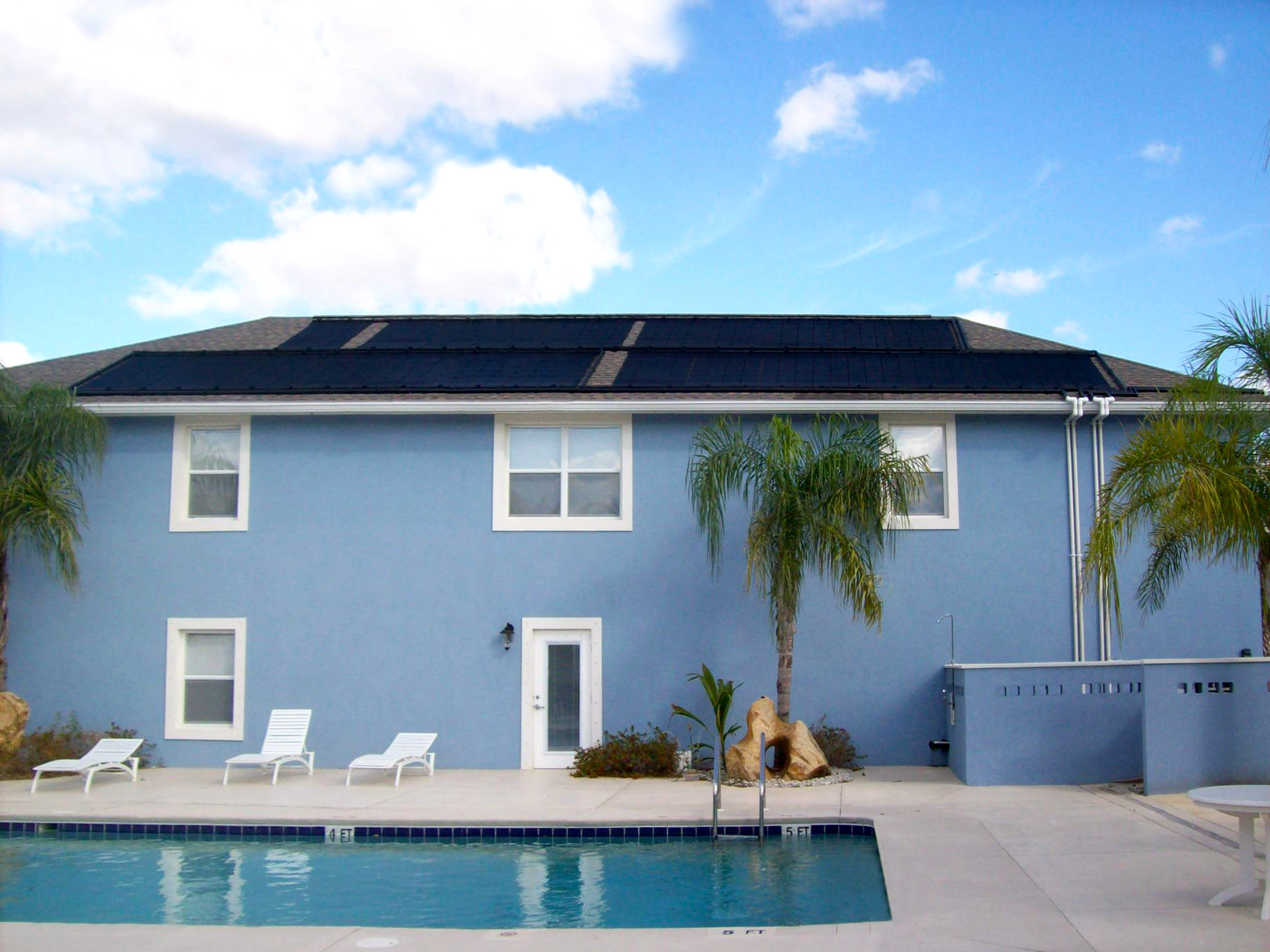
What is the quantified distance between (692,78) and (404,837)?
34.5 ft

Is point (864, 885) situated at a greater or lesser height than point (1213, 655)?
lesser

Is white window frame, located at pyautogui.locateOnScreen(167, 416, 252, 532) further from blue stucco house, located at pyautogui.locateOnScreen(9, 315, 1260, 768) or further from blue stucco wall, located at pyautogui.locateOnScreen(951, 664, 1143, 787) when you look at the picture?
blue stucco wall, located at pyautogui.locateOnScreen(951, 664, 1143, 787)

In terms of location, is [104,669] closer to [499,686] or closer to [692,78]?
[499,686]

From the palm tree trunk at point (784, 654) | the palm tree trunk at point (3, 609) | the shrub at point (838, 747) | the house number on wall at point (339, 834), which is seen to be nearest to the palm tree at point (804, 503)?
the palm tree trunk at point (784, 654)

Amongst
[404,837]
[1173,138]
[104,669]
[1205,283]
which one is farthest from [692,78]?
[104,669]

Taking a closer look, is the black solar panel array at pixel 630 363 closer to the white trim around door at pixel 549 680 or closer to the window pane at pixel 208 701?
the white trim around door at pixel 549 680

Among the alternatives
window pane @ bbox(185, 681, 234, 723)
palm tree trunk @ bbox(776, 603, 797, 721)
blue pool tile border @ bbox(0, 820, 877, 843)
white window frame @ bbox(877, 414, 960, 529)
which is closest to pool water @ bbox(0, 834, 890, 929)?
blue pool tile border @ bbox(0, 820, 877, 843)

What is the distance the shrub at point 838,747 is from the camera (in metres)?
14.9

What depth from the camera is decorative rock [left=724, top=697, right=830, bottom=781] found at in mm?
13945

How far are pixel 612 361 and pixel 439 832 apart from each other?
8.31 m

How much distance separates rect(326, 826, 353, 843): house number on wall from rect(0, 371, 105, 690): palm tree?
655 centimetres

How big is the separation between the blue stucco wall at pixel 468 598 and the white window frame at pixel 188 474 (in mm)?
119

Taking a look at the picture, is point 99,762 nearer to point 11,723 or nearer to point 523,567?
point 11,723

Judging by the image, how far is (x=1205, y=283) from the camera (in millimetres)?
11836
